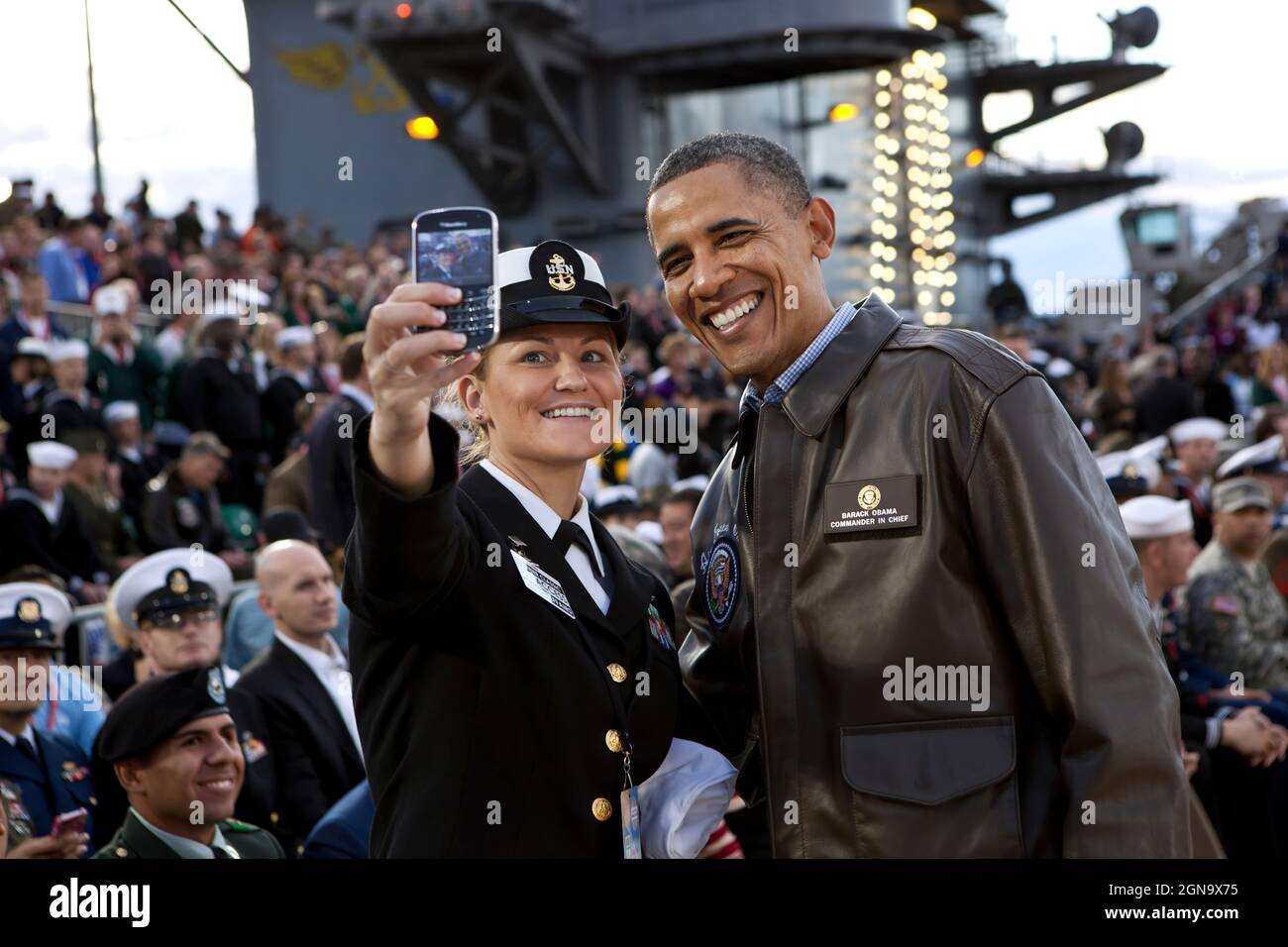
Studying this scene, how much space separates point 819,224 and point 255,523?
7506 millimetres

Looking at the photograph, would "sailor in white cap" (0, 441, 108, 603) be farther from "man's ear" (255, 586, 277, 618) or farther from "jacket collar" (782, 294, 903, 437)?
"jacket collar" (782, 294, 903, 437)

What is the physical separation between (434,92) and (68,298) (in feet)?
35.5

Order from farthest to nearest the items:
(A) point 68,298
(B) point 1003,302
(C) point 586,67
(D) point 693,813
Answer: (B) point 1003,302 → (C) point 586,67 → (A) point 68,298 → (D) point 693,813

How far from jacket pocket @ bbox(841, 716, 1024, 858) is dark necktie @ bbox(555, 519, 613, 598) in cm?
62

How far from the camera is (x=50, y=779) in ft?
15.5

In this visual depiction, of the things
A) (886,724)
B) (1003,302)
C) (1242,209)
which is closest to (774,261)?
(886,724)

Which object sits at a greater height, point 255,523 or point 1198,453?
point 1198,453

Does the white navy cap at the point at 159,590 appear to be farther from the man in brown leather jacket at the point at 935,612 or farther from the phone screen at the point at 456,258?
the phone screen at the point at 456,258

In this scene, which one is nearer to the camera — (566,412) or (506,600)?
(506,600)

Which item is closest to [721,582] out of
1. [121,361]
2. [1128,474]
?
[1128,474]

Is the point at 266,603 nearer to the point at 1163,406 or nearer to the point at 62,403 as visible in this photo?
the point at 62,403

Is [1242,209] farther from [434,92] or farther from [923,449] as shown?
[923,449]

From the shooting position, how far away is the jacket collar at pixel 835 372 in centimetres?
265

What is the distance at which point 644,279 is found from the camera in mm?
21938
